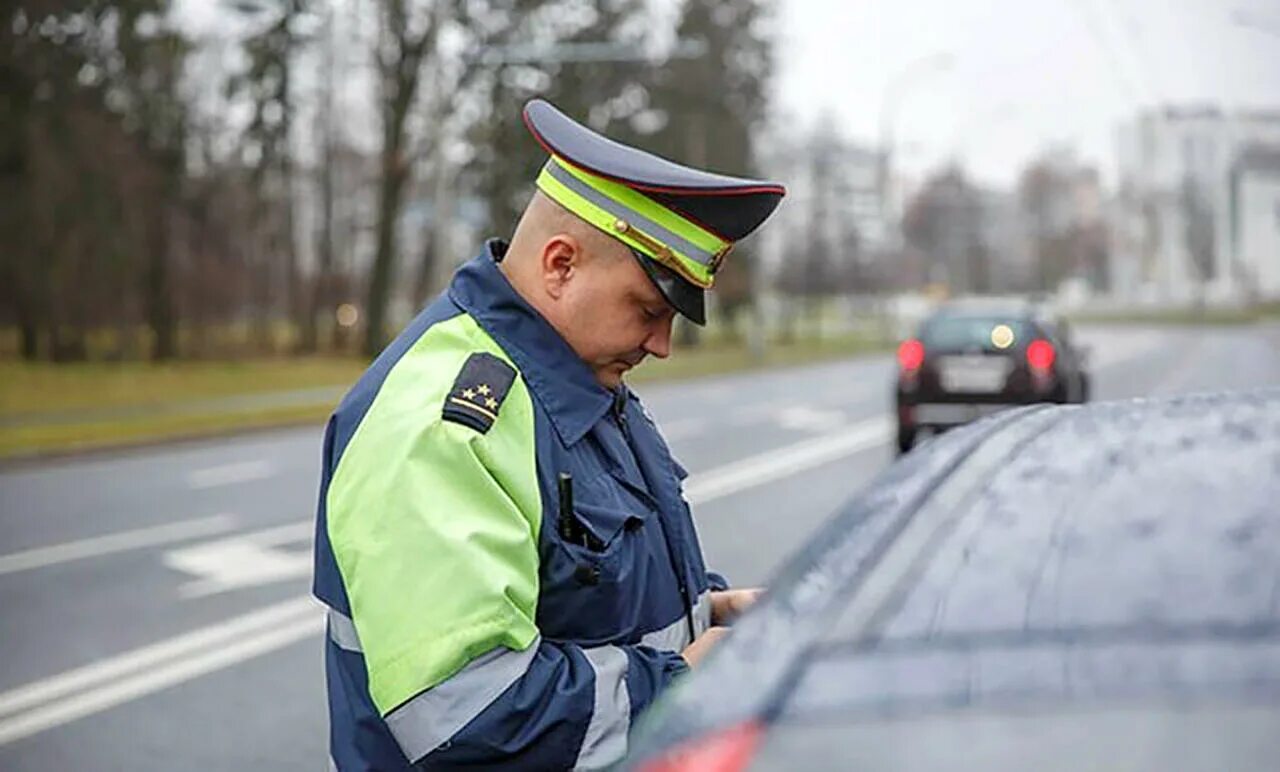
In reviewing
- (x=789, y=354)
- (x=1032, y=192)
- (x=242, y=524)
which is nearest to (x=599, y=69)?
(x=789, y=354)

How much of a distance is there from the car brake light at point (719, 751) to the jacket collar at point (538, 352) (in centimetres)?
87

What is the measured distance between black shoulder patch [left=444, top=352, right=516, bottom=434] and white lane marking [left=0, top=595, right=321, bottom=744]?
4899 mm

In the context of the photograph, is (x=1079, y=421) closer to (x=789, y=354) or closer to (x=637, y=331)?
(x=637, y=331)

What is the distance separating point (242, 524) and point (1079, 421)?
11.3 meters

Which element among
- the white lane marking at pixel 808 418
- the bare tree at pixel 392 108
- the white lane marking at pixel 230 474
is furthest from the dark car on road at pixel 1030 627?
the bare tree at pixel 392 108

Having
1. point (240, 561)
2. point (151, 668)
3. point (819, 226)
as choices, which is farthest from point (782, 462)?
point (819, 226)

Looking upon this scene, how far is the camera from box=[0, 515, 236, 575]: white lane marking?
11.4m

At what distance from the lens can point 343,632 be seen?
2.39 metres

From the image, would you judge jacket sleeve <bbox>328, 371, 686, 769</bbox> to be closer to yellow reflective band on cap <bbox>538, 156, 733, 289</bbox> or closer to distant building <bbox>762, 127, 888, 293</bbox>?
yellow reflective band on cap <bbox>538, 156, 733, 289</bbox>

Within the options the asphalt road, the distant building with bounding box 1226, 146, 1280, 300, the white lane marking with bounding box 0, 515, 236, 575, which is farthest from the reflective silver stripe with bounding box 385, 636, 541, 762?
the distant building with bounding box 1226, 146, 1280, 300

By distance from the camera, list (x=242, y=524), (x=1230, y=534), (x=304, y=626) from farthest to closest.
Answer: (x=242, y=524) < (x=304, y=626) < (x=1230, y=534)

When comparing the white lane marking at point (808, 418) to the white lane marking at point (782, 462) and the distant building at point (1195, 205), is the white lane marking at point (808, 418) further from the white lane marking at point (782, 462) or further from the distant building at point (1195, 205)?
the distant building at point (1195, 205)

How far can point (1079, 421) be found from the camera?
224 centimetres

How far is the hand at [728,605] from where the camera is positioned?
285 centimetres
